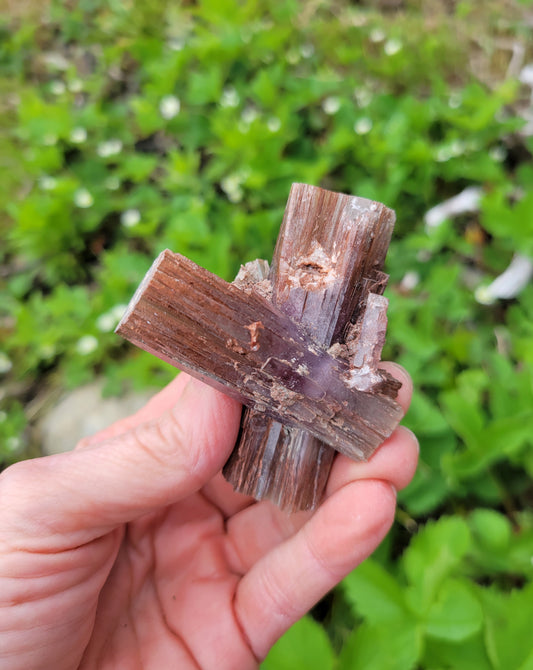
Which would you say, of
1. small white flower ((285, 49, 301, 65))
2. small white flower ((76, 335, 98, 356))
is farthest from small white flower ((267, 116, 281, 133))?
small white flower ((76, 335, 98, 356))

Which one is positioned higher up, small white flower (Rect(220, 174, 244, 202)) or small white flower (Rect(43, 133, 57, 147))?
small white flower (Rect(220, 174, 244, 202))

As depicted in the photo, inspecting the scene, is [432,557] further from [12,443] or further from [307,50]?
[307,50]

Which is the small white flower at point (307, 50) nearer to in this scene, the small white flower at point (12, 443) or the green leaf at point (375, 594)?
the small white flower at point (12, 443)

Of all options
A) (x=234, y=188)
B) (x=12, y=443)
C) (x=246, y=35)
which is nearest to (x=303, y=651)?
(x=12, y=443)

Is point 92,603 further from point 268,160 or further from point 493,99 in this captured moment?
point 493,99

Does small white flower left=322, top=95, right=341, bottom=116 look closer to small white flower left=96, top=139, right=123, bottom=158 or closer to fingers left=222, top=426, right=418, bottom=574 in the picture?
small white flower left=96, top=139, right=123, bottom=158

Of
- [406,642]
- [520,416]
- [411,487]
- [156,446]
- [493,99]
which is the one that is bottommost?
[411,487]

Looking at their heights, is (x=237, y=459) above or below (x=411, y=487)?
above

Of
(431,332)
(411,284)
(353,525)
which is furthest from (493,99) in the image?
(353,525)
